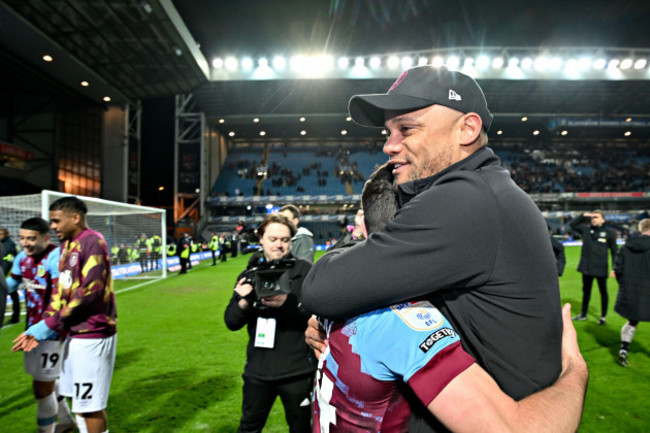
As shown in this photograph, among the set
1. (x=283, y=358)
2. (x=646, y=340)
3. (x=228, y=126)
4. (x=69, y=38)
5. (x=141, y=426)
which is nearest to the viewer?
(x=283, y=358)

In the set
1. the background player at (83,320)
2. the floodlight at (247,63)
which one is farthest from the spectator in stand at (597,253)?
the floodlight at (247,63)

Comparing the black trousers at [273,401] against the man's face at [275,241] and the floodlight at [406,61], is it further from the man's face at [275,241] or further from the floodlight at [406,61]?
the floodlight at [406,61]

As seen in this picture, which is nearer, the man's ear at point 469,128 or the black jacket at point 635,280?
the man's ear at point 469,128

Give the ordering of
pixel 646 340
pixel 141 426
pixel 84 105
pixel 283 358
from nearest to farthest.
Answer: pixel 283 358
pixel 141 426
pixel 646 340
pixel 84 105

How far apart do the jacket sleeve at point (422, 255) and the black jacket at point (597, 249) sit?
798 centimetres

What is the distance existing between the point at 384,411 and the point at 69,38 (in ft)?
83.4

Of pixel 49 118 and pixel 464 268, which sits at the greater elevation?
pixel 49 118

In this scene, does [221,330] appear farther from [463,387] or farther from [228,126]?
[228,126]

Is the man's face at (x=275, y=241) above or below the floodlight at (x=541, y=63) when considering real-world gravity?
below

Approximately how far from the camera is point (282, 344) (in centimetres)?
289

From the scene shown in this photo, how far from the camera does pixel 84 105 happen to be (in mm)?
27859

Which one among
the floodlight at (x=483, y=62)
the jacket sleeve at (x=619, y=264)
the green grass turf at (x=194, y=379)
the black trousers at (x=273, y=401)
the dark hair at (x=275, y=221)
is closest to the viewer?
the black trousers at (x=273, y=401)

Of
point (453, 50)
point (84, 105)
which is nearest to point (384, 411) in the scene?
point (453, 50)

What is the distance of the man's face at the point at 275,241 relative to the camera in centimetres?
323
